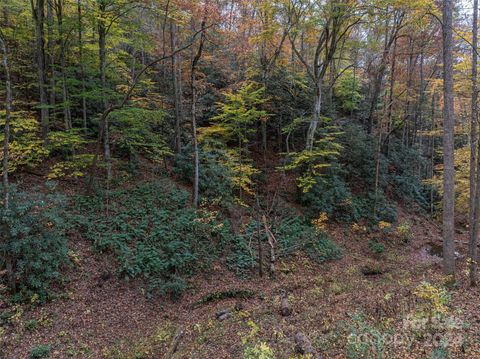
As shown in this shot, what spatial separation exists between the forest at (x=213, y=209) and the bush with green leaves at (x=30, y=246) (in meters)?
0.04

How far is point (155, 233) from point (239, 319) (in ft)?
14.0

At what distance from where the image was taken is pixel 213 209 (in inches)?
489

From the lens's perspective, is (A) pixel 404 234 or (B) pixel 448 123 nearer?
(B) pixel 448 123

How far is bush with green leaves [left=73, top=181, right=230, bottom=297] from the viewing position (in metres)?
9.01

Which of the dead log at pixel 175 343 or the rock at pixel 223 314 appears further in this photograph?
the rock at pixel 223 314

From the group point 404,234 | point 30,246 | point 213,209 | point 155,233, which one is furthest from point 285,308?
point 404,234

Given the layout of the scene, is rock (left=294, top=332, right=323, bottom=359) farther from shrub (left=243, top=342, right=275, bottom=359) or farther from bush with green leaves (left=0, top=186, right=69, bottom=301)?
bush with green leaves (left=0, top=186, right=69, bottom=301)

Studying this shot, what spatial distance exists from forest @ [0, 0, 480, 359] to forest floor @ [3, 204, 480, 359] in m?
0.04

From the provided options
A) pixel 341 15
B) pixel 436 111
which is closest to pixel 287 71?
pixel 341 15

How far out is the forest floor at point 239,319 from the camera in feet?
16.1

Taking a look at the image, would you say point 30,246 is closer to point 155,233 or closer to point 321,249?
point 155,233

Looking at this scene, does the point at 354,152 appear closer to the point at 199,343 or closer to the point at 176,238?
the point at 176,238

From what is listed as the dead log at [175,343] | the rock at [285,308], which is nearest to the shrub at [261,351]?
the dead log at [175,343]

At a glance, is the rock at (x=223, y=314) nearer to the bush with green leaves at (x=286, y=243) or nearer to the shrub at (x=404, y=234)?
the bush with green leaves at (x=286, y=243)
